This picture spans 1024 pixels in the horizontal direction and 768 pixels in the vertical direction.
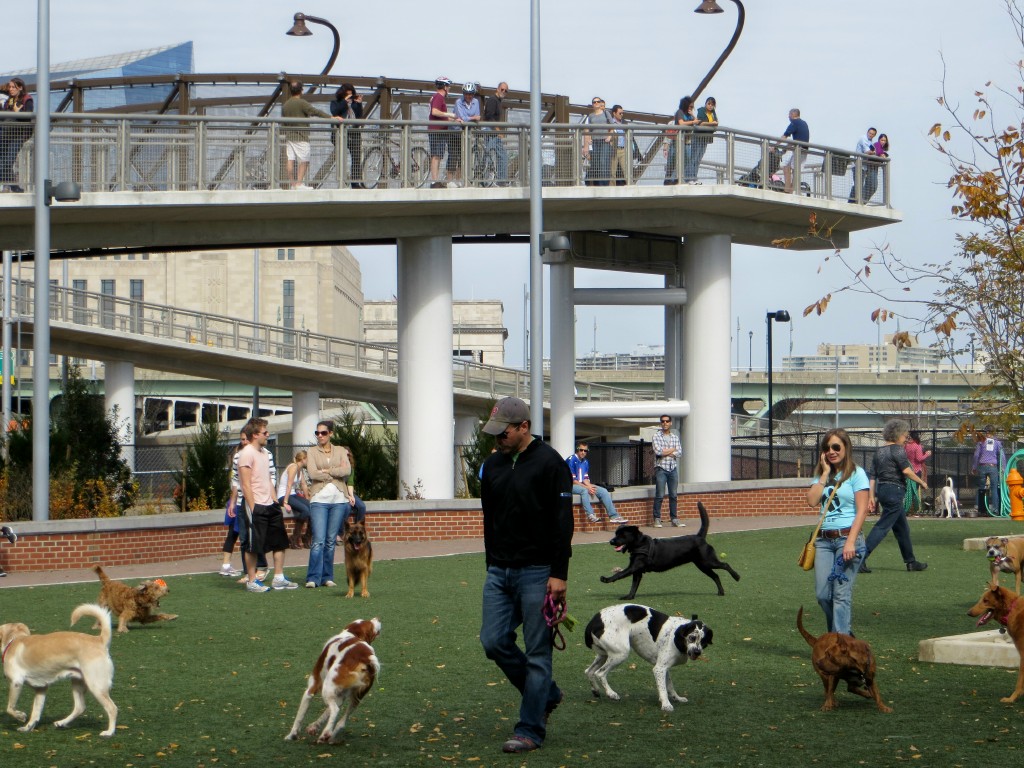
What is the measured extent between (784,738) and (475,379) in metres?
33.7

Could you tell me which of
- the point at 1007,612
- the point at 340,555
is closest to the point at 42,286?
the point at 340,555

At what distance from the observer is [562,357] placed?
92.5 ft

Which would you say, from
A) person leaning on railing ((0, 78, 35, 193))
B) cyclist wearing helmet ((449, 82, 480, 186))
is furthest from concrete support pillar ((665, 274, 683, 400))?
person leaning on railing ((0, 78, 35, 193))

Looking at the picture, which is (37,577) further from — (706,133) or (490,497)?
(706,133)

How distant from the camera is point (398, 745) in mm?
7945

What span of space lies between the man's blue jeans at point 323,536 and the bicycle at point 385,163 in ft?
32.2

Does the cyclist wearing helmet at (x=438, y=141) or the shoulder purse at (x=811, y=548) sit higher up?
the cyclist wearing helmet at (x=438, y=141)

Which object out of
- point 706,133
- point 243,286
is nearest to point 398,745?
point 706,133

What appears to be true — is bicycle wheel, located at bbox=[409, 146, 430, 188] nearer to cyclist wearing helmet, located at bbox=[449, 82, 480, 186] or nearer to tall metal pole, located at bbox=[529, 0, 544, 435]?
cyclist wearing helmet, located at bbox=[449, 82, 480, 186]

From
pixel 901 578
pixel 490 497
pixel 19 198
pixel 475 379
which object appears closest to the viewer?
pixel 490 497

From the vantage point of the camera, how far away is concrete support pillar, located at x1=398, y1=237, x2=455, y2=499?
26.5m

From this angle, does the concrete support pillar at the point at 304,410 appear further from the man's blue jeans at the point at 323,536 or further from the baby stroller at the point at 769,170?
the man's blue jeans at the point at 323,536

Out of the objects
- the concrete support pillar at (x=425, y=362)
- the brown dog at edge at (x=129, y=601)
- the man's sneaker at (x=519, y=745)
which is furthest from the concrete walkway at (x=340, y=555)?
the man's sneaker at (x=519, y=745)

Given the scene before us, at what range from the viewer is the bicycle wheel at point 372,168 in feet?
81.1
